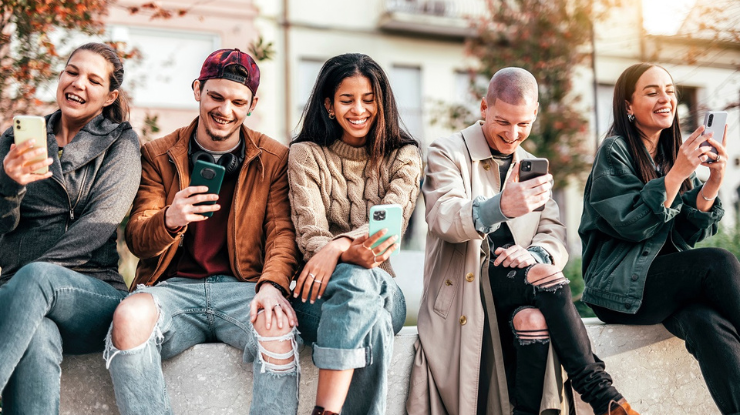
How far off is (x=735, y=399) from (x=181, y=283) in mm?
2481

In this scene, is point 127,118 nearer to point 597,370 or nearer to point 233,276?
point 233,276

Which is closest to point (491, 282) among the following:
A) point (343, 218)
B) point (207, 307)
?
point (343, 218)

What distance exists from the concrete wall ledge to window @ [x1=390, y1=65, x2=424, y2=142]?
11.4 m

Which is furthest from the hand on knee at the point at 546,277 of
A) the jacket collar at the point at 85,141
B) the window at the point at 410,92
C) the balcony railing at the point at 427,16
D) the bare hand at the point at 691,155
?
the balcony railing at the point at 427,16

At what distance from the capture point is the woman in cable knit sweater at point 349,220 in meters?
2.76

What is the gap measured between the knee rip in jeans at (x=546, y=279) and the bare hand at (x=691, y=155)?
0.78m

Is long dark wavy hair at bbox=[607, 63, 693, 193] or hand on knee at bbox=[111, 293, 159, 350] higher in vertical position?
long dark wavy hair at bbox=[607, 63, 693, 193]

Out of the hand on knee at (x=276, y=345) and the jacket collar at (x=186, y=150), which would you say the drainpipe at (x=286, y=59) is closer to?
the jacket collar at (x=186, y=150)

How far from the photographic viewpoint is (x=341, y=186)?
11.0 ft

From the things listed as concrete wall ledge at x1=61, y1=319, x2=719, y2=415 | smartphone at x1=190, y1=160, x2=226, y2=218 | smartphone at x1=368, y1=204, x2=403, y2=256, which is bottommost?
concrete wall ledge at x1=61, y1=319, x2=719, y2=415

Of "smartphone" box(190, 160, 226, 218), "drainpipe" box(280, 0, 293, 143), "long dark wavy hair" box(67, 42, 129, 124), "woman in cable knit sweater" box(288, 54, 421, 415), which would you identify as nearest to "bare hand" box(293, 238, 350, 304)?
"woman in cable knit sweater" box(288, 54, 421, 415)

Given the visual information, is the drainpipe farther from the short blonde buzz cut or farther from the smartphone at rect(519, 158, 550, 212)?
the smartphone at rect(519, 158, 550, 212)

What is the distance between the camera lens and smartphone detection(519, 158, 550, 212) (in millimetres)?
2930

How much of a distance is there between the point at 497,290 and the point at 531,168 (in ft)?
2.04
